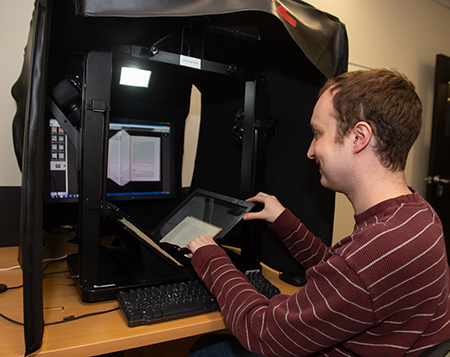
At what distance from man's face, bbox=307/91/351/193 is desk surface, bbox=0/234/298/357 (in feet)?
1.39

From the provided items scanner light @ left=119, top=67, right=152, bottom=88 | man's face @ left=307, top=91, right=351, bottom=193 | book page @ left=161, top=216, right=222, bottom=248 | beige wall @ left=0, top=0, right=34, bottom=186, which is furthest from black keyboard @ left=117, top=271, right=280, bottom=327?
beige wall @ left=0, top=0, right=34, bottom=186

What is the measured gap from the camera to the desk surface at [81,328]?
0.64m

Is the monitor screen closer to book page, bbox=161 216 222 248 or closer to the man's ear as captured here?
book page, bbox=161 216 222 248

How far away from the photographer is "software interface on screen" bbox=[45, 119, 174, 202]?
46.4 inches

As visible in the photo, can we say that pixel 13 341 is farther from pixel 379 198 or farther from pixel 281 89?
pixel 281 89

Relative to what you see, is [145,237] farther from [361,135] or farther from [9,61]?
[9,61]

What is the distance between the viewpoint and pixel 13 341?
25.5 inches

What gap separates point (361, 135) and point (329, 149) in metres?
0.08

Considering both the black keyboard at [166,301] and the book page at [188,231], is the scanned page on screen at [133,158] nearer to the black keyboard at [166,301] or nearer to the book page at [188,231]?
the book page at [188,231]

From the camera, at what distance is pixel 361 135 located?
69 centimetres

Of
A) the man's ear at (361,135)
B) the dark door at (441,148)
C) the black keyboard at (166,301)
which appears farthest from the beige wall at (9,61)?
the dark door at (441,148)

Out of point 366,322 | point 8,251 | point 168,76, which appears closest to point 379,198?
point 366,322

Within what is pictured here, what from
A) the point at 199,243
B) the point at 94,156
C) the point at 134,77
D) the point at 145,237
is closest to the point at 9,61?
the point at 134,77

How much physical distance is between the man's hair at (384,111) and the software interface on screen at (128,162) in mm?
777
